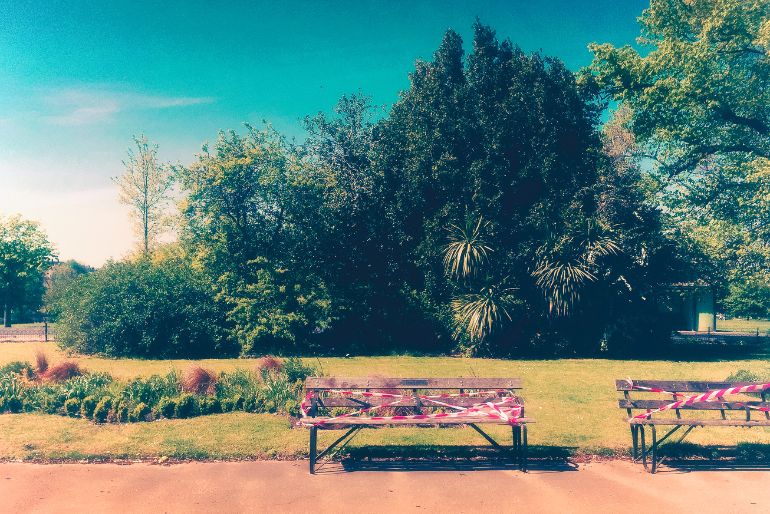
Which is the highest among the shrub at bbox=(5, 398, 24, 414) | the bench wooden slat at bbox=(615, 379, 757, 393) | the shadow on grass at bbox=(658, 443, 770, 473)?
the bench wooden slat at bbox=(615, 379, 757, 393)

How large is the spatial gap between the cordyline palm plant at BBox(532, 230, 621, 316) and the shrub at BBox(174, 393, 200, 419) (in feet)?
46.4

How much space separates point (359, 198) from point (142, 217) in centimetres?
1971

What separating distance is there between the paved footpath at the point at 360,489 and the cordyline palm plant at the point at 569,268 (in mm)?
12845

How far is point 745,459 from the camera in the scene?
7410 millimetres

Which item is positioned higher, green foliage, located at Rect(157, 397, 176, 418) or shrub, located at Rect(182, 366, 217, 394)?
shrub, located at Rect(182, 366, 217, 394)

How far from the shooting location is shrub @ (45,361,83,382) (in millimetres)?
10812

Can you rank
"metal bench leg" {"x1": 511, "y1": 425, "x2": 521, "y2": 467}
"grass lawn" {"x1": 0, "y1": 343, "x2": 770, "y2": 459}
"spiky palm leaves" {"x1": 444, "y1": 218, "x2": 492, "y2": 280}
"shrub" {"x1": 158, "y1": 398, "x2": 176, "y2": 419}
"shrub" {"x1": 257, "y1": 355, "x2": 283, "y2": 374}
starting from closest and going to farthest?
"metal bench leg" {"x1": 511, "y1": 425, "x2": 521, "y2": 467} < "grass lawn" {"x1": 0, "y1": 343, "x2": 770, "y2": 459} < "shrub" {"x1": 158, "y1": 398, "x2": 176, "y2": 419} < "shrub" {"x1": 257, "y1": 355, "x2": 283, "y2": 374} < "spiky palm leaves" {"x1": 444, "y1": 218, "x2": 492, "y2": 280}

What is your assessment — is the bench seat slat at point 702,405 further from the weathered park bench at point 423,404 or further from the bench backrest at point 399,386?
the bench backrest at point 399,386

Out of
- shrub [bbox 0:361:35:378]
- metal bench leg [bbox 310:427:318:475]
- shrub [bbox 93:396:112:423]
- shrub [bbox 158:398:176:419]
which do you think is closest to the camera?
metal bench leg [bbox 310:427:318:475]

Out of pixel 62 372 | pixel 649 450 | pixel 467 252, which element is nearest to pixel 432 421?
pixel 649 450

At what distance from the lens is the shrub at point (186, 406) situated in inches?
351

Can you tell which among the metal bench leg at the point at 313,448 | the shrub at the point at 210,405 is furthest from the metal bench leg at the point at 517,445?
the shrub at the point at 210,405

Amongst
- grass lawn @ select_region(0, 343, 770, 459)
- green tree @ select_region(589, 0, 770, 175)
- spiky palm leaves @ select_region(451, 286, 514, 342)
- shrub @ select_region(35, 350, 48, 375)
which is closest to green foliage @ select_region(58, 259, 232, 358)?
shrub @ select_region(35, 350, 48, 375)

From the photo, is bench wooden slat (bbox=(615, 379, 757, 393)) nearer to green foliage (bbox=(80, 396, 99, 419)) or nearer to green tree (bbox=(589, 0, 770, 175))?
green foliage (bbox=(80, 396, 99, 419))
